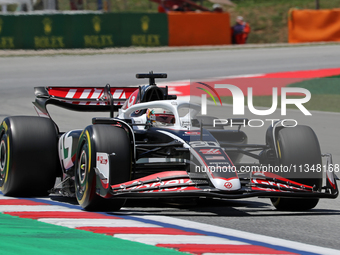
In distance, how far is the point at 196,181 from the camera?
6062 mm

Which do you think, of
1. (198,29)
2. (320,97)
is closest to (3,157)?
(320,97)

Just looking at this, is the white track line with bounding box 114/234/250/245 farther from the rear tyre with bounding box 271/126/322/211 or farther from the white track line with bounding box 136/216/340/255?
the rear tyre with bounding box 271/126/322/211

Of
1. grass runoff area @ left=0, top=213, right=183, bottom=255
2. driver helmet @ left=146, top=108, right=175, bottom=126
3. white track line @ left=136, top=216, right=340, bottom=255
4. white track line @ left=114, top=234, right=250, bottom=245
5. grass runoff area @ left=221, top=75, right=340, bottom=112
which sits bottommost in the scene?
grass runoff area @ left=221, top=75, right=340, bottom=112

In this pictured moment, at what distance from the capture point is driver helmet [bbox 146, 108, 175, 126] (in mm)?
7309

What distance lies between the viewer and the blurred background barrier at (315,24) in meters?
33.2

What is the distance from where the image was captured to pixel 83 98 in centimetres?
895

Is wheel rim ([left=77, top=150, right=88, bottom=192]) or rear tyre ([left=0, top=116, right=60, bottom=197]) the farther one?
rear tyre ([left=0, top=116, right=60, bottom=197])

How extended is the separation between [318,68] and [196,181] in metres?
18.7

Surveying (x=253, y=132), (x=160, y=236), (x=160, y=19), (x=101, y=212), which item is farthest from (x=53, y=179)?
(x=160, y=19)

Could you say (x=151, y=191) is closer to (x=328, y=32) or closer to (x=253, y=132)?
(x=253, y=132)

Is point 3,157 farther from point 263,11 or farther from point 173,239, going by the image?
point 263,11

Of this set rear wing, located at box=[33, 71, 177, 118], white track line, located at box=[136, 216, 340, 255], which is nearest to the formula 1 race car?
white track line, located at box=[136, 216, 340, 255]

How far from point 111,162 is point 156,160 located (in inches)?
28.0

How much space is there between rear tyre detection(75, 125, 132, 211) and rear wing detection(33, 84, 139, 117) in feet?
7.72
